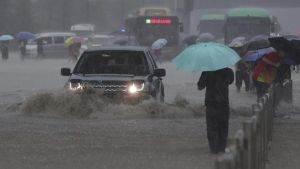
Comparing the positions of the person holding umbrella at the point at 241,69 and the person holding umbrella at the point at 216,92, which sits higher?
the person holding umbrella at the point at 216,92

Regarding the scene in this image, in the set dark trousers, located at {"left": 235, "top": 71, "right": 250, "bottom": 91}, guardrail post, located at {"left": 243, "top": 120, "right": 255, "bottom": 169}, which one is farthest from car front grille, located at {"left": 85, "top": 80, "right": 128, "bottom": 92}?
dark trousers, located at {"left": 235, "top": 71, "right": 250, "bottom": 91}

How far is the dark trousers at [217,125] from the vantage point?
37.0ft

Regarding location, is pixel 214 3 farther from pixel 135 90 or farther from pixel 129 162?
pixel 129 162

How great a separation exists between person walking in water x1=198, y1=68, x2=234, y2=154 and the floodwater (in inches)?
9.7

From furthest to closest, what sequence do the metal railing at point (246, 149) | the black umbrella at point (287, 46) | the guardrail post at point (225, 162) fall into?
1. the black umbrella at point (287, 46)
2. the metal railing at point (246, 149)
3. the guardrail post at point (225, 162)

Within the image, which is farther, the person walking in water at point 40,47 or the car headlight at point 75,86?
the person walking in water at point 40,47

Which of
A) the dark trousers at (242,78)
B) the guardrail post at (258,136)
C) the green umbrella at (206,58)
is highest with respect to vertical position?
the green umbrella at (206,58)

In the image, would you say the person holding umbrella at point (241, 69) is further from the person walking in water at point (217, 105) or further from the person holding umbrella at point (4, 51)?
the person holding umbrella at point (4, 51)

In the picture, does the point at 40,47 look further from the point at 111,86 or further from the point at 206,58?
the point at 206,58

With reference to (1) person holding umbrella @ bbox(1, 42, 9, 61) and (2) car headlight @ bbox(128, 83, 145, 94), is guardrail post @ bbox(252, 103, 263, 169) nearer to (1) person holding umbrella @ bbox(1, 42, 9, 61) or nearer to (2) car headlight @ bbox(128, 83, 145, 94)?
(2) car headlight @ bbox(128, 83, 145, 94)

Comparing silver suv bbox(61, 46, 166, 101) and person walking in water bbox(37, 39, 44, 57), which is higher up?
silver suv bbox(61, 46, 166, 101)

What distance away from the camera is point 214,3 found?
60.2m

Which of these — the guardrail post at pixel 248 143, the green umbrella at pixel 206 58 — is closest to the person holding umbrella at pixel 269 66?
the green umbrella at pixel 206 58

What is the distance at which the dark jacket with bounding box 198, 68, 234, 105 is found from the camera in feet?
36.9
